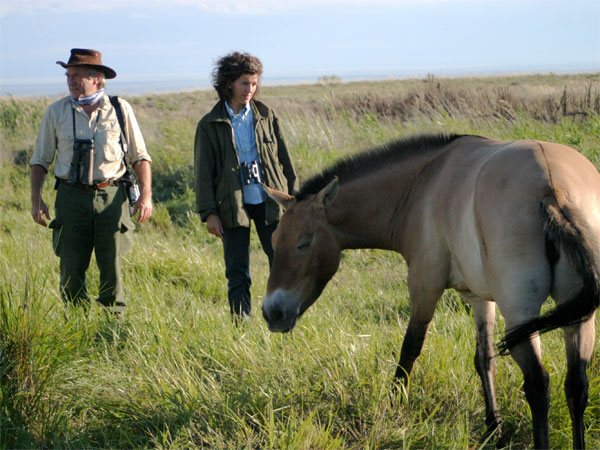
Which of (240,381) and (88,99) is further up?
(88,99)

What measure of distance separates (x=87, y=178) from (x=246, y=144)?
132cm

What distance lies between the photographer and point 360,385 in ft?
10.6

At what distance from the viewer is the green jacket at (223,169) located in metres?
4.48

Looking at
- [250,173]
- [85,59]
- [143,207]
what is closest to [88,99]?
[85,59]

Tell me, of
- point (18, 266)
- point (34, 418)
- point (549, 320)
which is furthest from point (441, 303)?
point (18, 266)

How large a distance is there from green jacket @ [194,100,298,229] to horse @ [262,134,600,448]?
75 cm

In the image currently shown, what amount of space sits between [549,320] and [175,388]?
2.05 metres

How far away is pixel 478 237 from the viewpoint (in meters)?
2.67

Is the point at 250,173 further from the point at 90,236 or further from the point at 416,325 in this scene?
the point at 416,325

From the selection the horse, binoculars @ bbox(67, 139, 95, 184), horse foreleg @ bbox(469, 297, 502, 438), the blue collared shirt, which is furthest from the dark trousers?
horse foreleg @ bbox(469, 297, 502, 438)

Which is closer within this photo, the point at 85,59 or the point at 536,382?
the point at 536,382

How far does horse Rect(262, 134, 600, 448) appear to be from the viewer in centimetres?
240

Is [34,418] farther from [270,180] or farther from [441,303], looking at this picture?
[441,303]

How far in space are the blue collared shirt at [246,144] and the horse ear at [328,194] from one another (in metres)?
1.04
